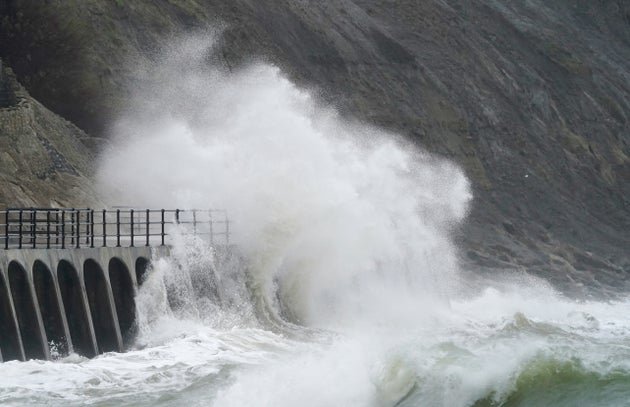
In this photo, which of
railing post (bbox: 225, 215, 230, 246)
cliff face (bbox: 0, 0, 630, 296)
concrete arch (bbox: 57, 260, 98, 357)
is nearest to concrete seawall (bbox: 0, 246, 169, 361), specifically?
concrete arch (bbox: 57, 260, 98, 357)

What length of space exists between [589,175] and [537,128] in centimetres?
251

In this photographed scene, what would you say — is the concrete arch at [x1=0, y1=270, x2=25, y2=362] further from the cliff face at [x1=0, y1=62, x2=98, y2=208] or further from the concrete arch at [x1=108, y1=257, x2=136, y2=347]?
the cliff face at [x1=0, y1=62, x2=98, y2=208]

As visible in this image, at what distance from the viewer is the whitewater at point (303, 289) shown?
16.4 metres

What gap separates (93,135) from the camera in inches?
1438

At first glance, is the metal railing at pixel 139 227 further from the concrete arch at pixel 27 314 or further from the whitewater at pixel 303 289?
the concrete arch at pixel 27 314

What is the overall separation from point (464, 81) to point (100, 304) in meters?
30.6

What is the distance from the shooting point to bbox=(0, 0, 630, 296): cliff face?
3872 cm

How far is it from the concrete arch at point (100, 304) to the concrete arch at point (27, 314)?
7.61 ft

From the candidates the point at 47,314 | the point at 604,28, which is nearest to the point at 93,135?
the point at 47,314

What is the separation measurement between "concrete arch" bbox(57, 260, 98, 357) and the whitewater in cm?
69

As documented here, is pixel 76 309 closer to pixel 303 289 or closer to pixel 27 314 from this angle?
pixel 27 314

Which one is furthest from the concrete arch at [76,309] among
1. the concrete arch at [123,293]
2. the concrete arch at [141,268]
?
the concrete arch at [141,268]

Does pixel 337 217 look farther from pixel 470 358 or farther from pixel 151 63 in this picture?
pixel 470 358

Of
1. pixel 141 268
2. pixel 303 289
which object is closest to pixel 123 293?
pixel 141 268
